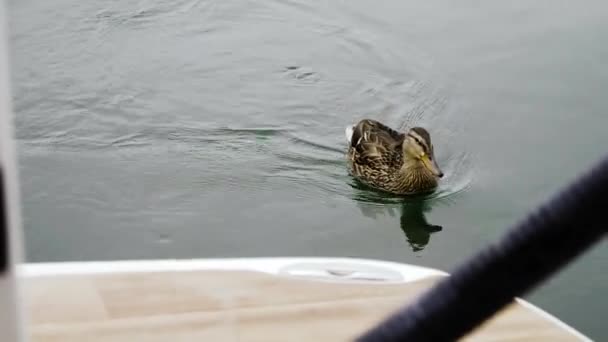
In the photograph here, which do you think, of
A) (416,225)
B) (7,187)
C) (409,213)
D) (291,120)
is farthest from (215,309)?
(291,120)

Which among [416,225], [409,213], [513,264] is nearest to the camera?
[513,264]

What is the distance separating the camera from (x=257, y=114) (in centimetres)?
520

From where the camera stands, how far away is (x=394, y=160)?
4.70m

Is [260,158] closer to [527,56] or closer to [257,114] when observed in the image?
[257,114]

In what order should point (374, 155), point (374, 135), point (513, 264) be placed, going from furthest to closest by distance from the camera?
point (374, 135) → point (374, 155) → point (513, 264)

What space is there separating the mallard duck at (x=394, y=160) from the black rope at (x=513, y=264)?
13.5 feet

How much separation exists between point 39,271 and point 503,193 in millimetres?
3296

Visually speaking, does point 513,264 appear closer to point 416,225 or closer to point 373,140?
point 416,225

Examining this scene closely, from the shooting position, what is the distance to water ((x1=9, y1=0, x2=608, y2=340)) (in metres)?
4.12

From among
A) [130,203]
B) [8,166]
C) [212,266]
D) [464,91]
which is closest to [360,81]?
[464,91]

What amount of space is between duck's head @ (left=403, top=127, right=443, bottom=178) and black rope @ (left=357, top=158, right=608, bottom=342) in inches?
162

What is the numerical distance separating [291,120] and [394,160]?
0.72 metres

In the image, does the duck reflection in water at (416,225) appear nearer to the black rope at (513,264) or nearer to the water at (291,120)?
the water at (291,120)

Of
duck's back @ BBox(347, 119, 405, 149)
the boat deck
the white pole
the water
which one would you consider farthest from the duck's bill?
the white pole
